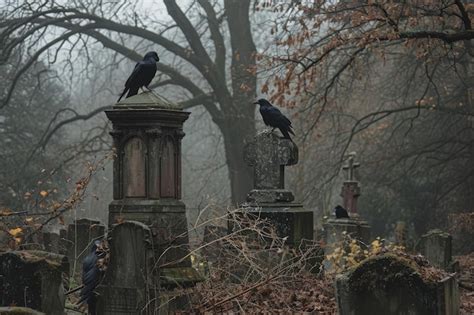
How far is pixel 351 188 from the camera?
66.7 feet

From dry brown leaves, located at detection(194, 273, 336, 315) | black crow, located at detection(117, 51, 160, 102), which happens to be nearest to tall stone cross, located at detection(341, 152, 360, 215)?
dry brown leaves, located at detection(194, 273, 336, 315)

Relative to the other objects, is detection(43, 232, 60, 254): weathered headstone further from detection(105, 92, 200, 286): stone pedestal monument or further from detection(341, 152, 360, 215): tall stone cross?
detection(341, 152, 360, 215): tall stone cross

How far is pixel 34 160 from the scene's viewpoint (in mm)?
26188

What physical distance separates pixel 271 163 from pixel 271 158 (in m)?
0.07

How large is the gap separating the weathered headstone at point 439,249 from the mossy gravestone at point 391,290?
7773mm

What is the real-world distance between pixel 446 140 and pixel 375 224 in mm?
8264

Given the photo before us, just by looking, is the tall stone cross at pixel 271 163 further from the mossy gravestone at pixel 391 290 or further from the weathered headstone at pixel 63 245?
the mossy gravestone at pixel 391 290

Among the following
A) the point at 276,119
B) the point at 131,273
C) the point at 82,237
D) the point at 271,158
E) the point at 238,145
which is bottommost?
the point at 82,237

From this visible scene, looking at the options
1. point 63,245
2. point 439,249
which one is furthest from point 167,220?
point 63,245

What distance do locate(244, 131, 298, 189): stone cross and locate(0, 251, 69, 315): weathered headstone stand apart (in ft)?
15.5

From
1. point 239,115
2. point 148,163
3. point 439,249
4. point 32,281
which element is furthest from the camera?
point 239,115

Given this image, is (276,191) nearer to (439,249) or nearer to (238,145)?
(439,249)

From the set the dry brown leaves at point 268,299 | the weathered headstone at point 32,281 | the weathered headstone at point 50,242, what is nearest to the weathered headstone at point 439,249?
the dry brown leaves at point 268,299

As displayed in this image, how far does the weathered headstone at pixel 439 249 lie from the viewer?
44.2 feet
